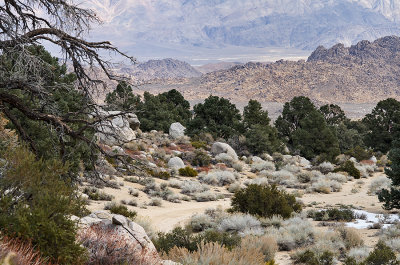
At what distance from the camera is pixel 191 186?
1883 cm

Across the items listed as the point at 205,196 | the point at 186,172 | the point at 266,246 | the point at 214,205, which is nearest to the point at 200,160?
the point at 186,172

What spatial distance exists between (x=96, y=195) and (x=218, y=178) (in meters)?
8.53

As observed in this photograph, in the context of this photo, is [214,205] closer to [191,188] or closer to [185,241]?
[191,188]

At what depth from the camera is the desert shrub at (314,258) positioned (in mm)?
7456

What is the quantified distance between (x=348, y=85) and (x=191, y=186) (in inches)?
5652

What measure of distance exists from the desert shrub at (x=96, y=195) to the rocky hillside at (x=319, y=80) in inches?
4971

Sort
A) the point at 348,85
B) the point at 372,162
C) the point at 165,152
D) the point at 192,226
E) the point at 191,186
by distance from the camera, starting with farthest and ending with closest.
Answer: the point at 348,85 < the point at 372,162 < the point at 165,152 < the point at 191,186 < the point at 192,226

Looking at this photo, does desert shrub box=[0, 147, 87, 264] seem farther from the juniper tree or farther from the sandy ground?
the sandy ground

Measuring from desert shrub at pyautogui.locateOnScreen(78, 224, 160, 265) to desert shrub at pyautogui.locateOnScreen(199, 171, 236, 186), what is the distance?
15.7 metres

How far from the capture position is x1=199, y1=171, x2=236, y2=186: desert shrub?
21000mm

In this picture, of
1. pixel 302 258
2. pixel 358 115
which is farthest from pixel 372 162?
pixel 358 115

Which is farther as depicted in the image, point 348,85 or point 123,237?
point 348,85

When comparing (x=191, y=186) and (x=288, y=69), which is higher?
(x=288, y=69)

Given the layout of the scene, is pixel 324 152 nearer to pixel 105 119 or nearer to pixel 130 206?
pixel 130 206
